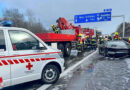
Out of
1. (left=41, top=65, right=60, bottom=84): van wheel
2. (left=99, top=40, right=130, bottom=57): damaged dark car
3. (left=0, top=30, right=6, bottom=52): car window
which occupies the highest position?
(left=0, top=30, right=6, bottom=52): car window

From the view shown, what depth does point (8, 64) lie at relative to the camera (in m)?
3.44

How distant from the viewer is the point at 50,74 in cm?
450

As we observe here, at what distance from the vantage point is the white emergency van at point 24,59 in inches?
135

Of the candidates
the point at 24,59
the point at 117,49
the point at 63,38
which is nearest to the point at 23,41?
the point at 24,59

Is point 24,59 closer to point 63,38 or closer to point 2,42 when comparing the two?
point 2,42

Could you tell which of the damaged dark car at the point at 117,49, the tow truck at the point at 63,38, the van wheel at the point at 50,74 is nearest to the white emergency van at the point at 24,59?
the van wheel at the point at 50,74

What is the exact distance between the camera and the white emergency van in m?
3.44

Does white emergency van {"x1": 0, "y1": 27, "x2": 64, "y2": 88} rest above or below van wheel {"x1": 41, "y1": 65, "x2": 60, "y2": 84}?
above

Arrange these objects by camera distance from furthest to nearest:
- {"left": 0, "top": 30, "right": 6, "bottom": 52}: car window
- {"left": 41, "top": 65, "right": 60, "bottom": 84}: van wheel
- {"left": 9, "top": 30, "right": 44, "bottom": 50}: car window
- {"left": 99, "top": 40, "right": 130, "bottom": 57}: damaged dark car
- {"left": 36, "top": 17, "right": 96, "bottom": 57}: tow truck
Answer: {"left": 99, "top": 40, "right": 130, "bottom": 57}: damaged dark car → {"left": 36, "top": 17, "right": 96, "bottom": 57}: tow truck → {"left": 41, "top": 65, "right": 60, "bottom": 84}: van wheel → {"left": 9, "top": 30, "right": 44, "bottom": 50}: car window → {"left": 0, "top": 30, "right": 6, "bottom": 52}: car window

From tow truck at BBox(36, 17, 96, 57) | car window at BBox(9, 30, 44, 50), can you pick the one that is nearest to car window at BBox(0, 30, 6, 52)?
car window at BBox(9, 30, 44, 50)

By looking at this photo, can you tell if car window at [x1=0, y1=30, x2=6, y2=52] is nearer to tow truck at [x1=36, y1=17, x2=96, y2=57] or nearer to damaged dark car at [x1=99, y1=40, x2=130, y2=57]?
tow truck at [x1=36, y1=17, x2=96, y2=57]

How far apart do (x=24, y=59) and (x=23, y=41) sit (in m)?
0.54

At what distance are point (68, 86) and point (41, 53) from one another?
1.36 metres

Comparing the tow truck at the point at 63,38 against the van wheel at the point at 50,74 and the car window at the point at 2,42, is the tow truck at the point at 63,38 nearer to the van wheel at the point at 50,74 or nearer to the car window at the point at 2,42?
the van wheel at the point at 50,74
